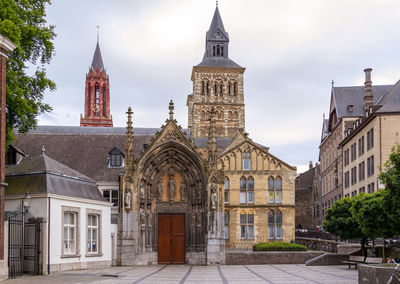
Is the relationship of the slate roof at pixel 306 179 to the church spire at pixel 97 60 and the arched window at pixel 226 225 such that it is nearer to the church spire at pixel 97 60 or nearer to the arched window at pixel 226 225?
the church spire at pixel 97 60

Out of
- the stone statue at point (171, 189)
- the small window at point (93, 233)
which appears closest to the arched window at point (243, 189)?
the stone statue at point (171, 189)

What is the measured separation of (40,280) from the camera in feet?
76.8

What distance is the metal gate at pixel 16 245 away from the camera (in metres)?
24.6

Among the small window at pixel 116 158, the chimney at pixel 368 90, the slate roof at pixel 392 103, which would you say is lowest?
the small window at pixel 116 158

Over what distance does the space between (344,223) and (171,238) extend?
11396mm

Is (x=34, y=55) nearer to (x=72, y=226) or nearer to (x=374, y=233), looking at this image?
(x=72, y=226)

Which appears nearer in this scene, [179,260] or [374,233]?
[374,233]

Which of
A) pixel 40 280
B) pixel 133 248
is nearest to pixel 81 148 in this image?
pixel 133 248

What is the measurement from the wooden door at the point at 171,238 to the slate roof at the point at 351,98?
35.2 meters

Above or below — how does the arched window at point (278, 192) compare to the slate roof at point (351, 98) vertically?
below

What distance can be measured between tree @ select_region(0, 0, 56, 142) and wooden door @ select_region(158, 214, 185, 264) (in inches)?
488

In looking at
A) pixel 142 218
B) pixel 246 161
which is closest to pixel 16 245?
pixel 142 218

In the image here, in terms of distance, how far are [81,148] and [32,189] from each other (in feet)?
49.2

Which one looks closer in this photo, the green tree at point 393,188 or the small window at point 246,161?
the green tree at point 393,188
